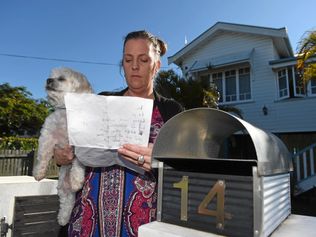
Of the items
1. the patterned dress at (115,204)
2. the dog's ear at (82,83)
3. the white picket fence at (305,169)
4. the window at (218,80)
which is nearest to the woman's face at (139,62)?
the patterned dress at (115,204)

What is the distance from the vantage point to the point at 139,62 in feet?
6.83

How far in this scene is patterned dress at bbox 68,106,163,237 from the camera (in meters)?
1.87

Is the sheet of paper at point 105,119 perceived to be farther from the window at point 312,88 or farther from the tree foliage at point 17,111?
the tree foliage at point 17,111

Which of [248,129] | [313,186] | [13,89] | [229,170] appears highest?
[13,89]

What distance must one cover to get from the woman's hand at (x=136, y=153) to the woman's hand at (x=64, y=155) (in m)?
0.55

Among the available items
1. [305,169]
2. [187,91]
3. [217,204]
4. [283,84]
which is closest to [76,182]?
[217,204]

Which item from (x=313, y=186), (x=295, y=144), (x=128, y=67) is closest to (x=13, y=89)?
(x=295, y=144)

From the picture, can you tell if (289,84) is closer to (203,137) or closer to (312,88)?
(312,88)

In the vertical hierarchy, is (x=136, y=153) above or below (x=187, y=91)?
below

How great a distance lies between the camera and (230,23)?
16453 millimetres

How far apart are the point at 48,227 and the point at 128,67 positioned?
90.3 inches

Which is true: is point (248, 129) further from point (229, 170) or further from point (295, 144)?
point (295, 144)

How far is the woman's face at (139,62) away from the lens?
2068 millimetres

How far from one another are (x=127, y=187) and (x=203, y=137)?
22.9 inches
